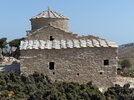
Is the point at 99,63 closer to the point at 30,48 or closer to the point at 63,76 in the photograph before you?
the point at 63,76

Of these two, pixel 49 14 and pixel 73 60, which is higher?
pixel 49 14

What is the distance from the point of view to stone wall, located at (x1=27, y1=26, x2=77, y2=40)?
71.8ft

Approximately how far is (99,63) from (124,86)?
6.93ft

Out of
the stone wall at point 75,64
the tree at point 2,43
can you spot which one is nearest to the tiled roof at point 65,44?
the stone wall at point 75,64

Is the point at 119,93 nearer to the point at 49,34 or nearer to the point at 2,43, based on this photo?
the point at 49,34

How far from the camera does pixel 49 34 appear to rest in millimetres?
22016

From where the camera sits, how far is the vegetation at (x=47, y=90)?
55.8 ft

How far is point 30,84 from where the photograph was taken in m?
18.8

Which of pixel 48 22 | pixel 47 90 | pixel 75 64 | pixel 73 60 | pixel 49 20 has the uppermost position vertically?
pixel 49 20

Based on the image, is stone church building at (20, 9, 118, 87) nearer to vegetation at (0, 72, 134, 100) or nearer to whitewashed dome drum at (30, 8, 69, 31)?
vegetation at (0, 72, 134, 100)

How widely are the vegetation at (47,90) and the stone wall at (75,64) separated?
Result: 25.3 inches

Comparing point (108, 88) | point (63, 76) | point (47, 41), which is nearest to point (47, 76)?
point (63, 76)

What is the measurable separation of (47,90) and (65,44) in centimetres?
419

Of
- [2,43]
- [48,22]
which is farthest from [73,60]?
[2,43]
